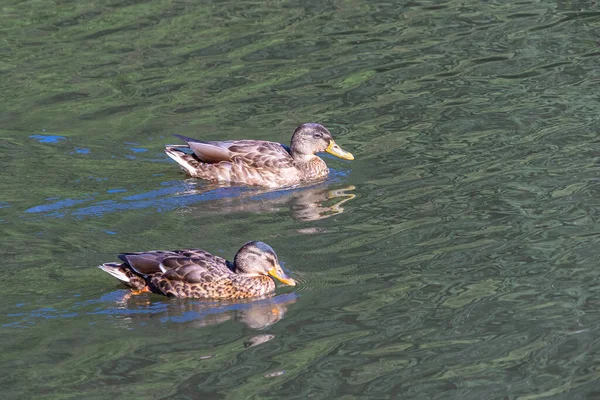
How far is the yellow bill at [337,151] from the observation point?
1381cm

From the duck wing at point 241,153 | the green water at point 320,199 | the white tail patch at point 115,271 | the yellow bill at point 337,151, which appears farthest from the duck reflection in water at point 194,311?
the yellow bill at point 337,151

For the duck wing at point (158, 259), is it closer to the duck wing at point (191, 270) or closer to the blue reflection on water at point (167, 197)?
the duck wing at point (191, 270)

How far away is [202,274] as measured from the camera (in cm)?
1024

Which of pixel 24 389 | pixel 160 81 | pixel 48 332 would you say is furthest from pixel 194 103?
pixel 24 389

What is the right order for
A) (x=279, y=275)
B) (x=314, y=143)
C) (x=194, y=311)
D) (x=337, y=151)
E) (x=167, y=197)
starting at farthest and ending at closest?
(x=314, y=143)
(x=337, y=151)
(x=167, y=197)
(x=279, y=275)
(x=194, y=311)

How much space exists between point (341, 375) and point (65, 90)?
376 inches

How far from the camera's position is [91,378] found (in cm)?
848

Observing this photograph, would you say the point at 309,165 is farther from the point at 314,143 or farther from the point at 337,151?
the point at 337,151

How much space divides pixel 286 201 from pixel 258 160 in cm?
96

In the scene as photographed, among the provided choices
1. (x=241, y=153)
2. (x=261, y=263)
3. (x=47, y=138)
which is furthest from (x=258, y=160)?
(x=261, y=263)

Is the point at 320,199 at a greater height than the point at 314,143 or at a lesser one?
lesser

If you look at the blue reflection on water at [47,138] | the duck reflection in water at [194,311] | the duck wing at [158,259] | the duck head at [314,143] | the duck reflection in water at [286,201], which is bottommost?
the duck reflection in water at [194,311]

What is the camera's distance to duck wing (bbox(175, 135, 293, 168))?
13.8 meters

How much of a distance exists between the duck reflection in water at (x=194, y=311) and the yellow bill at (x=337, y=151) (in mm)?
3909
